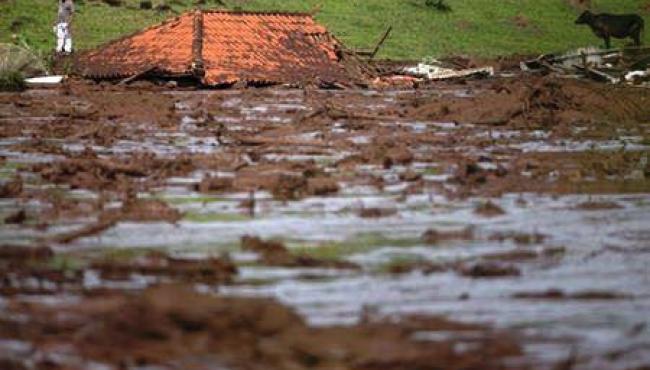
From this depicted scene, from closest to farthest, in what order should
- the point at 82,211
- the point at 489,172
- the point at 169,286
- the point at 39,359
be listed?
1. the point at 39,359
2. the point at 169,286
3. the point at 82,211
4. the point at 489,172

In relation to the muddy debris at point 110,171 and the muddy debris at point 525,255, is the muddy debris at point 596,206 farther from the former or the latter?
the muddy debris at point 110,171

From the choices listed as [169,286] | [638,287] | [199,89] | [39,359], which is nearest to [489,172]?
[638,287]

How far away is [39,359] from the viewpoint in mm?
4254

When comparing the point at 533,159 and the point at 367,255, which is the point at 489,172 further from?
the point at 367,255

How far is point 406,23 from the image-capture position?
130 ft

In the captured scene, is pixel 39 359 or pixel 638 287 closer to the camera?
pixel 39 359

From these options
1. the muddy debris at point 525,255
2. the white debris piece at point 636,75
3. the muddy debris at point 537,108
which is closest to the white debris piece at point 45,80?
the muddy debris at point 537,108

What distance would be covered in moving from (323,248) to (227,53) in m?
16.6

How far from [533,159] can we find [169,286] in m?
5.87

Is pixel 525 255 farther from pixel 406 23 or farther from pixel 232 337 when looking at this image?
pixel 406 23

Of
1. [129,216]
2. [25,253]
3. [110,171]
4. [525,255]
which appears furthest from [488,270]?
[110,171]

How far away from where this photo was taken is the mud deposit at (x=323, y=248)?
4449 mm

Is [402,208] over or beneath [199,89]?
over

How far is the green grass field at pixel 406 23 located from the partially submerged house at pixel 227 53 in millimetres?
8430
